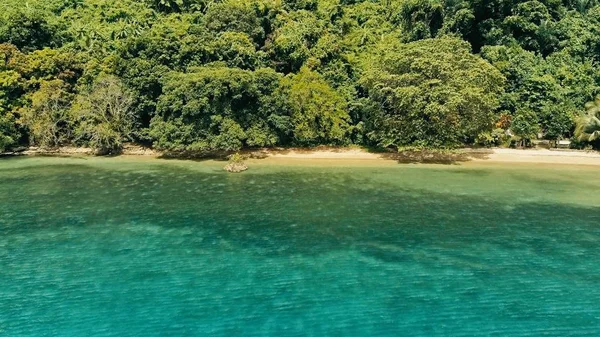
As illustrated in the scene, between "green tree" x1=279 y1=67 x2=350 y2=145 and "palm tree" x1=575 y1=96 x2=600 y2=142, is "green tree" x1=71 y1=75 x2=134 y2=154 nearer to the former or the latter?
"green tree" x1=279 y1=67 x2=350 y2=145

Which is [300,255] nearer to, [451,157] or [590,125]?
[451,157]

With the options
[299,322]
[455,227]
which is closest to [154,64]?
[455,227]

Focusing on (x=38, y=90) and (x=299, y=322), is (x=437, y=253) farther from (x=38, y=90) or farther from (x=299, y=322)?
(x=38, y=90)

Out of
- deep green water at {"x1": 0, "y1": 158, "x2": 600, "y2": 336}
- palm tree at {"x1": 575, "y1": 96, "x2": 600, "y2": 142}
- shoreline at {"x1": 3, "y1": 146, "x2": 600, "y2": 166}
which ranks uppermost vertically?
palm tree at {"x1": 575, "y1": 96, "x2": 600, "y2": 142}

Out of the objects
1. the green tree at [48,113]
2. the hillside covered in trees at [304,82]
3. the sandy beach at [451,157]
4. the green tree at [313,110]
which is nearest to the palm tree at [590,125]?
the hillside covered in trees at [304,82]

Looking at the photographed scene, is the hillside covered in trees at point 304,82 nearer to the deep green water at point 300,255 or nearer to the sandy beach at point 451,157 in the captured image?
the sandy beach at point 451,157

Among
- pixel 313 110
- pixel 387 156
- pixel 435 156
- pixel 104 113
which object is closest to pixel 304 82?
pixel 313 110

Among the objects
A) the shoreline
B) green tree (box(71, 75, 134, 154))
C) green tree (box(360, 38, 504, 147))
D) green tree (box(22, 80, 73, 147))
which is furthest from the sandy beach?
green tree (box(22, 80, 73, 147))
